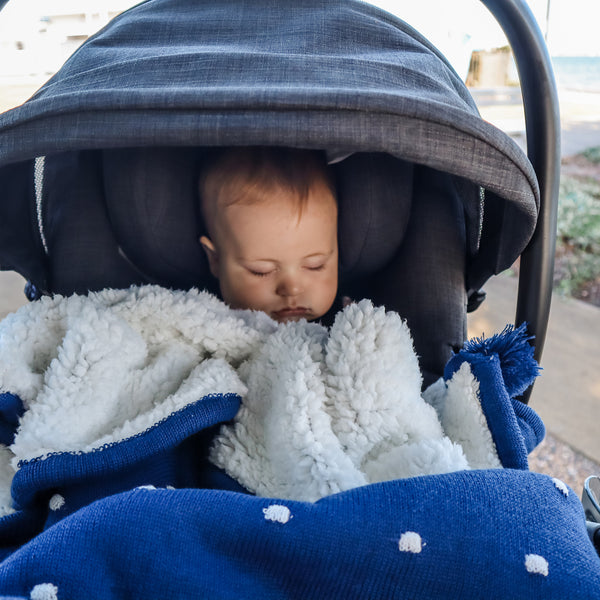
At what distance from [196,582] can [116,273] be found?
604 mm

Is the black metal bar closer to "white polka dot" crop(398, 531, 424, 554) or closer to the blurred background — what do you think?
the blurred background

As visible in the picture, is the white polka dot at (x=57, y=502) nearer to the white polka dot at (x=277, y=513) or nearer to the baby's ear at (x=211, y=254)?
the white polka dot at (x=277, y=513)

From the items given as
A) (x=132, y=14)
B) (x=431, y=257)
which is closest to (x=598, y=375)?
(x=431, y=257)

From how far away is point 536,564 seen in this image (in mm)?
521

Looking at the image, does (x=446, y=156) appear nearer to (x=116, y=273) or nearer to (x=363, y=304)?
(x=363, y=304)

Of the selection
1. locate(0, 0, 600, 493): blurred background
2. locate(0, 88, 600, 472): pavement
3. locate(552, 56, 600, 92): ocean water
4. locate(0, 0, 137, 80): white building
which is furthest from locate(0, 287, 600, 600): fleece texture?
locate(552, 56, 600, 92): ocean water

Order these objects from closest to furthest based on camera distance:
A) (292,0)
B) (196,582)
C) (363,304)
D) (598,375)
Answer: (196,582), (363,304), (292,0), (598,375)

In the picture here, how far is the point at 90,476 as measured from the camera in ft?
2.20

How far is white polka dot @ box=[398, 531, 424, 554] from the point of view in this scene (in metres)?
0.52

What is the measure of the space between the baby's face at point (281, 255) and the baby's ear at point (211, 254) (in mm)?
18

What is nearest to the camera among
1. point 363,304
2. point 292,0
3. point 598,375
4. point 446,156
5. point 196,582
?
point 196,582

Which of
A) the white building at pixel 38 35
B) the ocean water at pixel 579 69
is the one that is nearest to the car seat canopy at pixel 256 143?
the white building at pixel 38 35

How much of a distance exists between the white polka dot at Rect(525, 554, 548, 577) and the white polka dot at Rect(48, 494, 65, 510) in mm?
481

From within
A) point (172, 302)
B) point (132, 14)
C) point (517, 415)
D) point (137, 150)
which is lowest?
point (517, 415)
